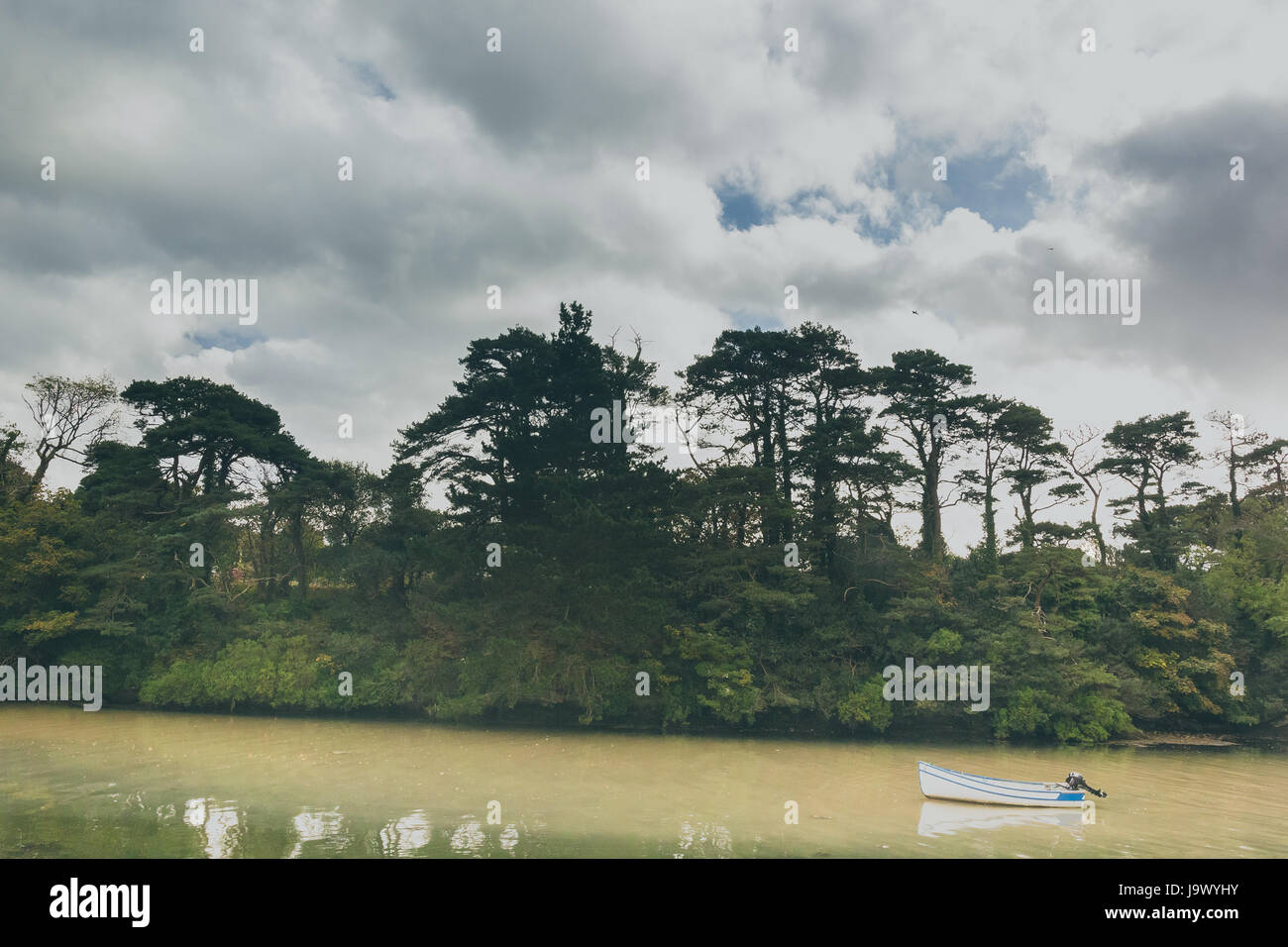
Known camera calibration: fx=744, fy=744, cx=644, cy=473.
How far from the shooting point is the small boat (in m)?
15.9

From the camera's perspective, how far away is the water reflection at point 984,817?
48.5 ft

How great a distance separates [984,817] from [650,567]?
15.1 m

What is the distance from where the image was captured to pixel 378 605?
32.6 meters

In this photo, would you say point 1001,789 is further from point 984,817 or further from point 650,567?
point 650,567

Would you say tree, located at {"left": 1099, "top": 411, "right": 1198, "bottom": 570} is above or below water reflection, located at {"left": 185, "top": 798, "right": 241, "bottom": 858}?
above

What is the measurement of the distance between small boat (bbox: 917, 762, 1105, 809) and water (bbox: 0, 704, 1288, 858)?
0.24 metres

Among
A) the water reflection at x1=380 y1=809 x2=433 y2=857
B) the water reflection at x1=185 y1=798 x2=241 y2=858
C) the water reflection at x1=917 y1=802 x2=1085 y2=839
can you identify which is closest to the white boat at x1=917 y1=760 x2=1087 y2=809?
the water reflection at x1=917 y1=802 x2=1085 y2=839

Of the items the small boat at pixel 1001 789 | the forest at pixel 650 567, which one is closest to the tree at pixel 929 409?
the forest at pixel 650 567

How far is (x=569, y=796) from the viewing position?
54.6 feet

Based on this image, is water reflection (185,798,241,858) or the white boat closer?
water reflection (185,798,241,858)

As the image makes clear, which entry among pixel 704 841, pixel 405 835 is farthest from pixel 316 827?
pixel 704 841

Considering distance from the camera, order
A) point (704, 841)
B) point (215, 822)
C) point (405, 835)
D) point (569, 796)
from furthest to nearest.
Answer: point (569, 796) < point (215, 822) < point (704, 841) < point (405, 835)

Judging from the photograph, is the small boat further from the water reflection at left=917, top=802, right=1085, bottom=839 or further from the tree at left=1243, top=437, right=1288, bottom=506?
the tree at left=1243, top=437, right=1288, bottom=506

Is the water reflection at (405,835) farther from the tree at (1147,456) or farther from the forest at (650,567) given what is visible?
the tree at (1147,456)
